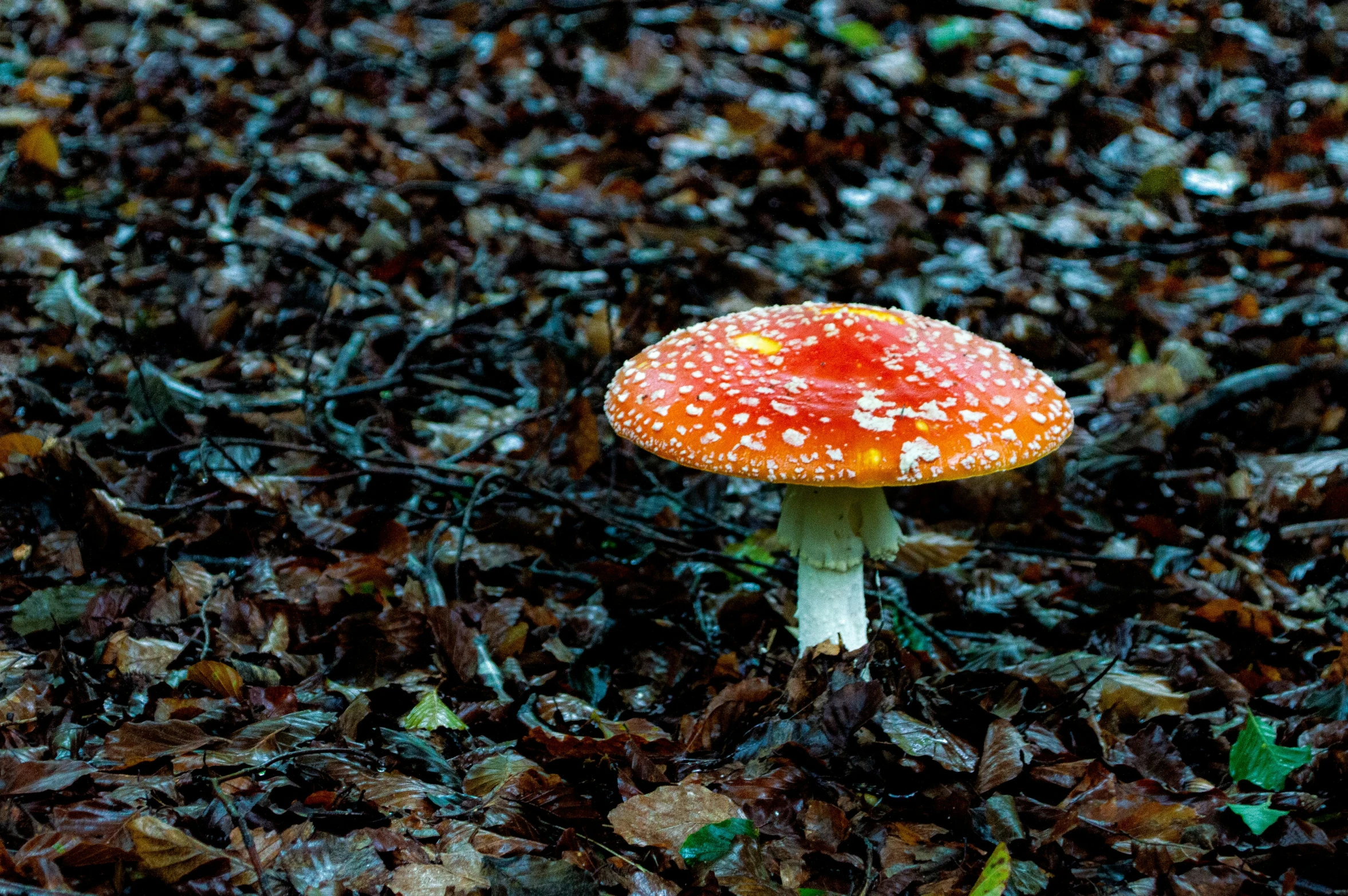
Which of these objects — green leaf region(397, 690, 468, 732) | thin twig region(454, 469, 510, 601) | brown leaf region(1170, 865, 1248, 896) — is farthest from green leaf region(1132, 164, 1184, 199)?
green leaf region(397, 690, 468, 732)

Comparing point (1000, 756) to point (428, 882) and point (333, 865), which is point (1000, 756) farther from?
point (333, 865)

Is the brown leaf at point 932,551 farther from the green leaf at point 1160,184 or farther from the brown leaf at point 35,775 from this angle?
the green leaf at point 1160,184

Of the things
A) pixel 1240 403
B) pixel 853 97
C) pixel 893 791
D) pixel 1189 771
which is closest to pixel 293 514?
pixel 893 791

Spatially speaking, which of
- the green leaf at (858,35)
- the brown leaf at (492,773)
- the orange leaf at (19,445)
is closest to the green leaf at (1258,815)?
the brown leaf at (492,773)

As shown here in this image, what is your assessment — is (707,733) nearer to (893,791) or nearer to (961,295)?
(893,791)

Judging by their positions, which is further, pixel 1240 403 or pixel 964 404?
pixel 1240 403

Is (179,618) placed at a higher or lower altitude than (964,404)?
lower
